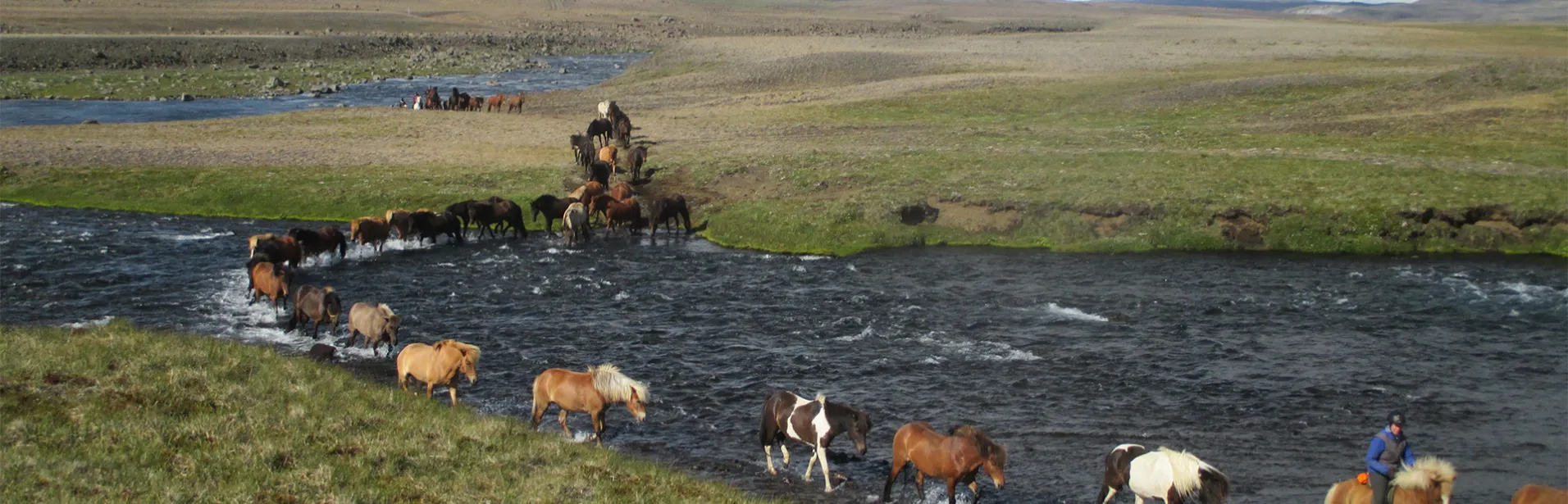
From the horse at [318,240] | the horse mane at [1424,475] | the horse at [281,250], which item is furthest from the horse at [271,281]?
the horse mane at [1424,475]

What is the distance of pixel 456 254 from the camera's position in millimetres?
27891

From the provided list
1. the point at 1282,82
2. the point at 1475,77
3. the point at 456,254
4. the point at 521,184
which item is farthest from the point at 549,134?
the point at 1475,77

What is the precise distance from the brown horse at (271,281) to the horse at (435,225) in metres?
5.15

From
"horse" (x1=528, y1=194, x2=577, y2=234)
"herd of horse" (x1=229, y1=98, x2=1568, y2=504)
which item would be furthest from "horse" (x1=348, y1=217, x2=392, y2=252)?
"horse" (x1=528, y1=194, x2=577, y2=234)

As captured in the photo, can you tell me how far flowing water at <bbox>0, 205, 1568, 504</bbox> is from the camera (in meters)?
15.8

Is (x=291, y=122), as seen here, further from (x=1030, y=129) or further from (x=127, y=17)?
(x=127, y=17)

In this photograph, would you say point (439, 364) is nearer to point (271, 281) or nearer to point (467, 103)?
point (271, 281)

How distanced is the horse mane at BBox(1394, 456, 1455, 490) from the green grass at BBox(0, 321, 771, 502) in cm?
670

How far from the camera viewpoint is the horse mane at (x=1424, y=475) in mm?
12039

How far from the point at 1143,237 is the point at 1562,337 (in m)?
8.98

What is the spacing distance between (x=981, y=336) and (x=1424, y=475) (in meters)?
9.17

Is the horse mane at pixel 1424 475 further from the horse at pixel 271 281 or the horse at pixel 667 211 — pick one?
the horse at pixel 667 211

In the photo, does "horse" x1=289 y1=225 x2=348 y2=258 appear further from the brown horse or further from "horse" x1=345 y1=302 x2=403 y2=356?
"horse" x1=345 y1=302 x2=403 y2=356

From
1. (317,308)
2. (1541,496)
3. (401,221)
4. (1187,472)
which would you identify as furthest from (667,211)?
(1541,496)
